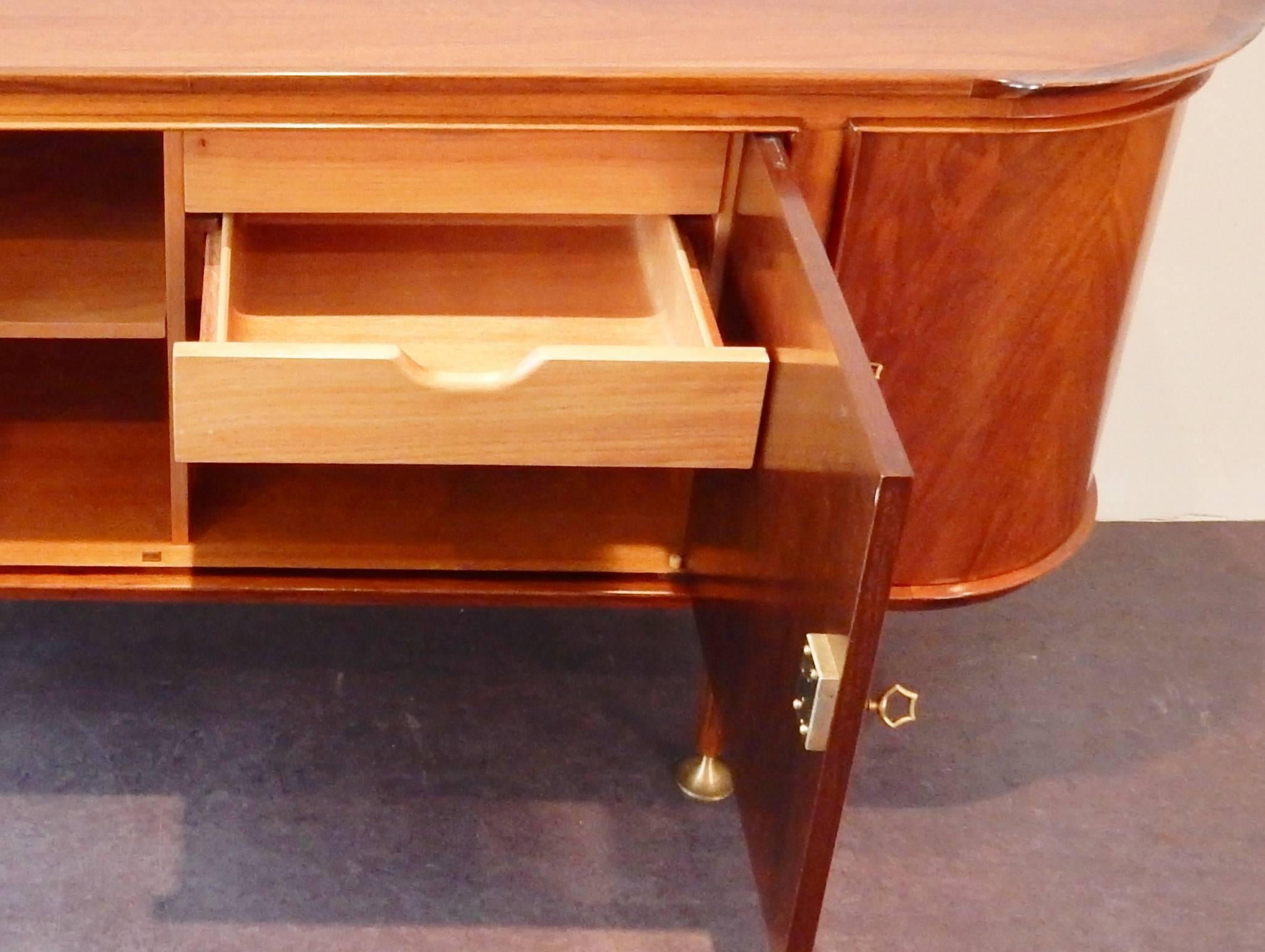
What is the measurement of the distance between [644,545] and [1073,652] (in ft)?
1.82

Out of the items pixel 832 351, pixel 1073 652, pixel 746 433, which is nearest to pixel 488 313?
pixel 746 433

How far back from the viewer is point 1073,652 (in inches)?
55.4

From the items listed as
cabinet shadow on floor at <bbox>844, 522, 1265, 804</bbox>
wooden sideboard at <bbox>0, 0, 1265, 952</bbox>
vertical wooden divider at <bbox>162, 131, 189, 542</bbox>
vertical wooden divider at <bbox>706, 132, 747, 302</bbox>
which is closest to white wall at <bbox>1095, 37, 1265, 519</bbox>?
cabinet shadow on floor at <bbox>844, 522, 1265, 804</bbox>

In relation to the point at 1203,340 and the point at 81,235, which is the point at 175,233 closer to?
the point at 81,235

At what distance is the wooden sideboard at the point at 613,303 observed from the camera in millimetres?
796

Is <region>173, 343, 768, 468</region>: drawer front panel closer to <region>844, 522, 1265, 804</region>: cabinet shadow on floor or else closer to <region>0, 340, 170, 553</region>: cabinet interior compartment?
<region>0, 340, 170, 553</region>: cabinet interior compartment

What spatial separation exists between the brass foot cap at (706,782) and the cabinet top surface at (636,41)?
0.58m

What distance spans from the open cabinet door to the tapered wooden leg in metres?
0.20

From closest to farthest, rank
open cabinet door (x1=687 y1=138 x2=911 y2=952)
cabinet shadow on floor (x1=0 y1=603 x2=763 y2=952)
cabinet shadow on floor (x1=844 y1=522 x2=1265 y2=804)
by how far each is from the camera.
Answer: open cabinet door (x1=687 y1=138 x2=911 y2=952)
cabinet shadow on floor (x1=0 y1=603 x2=763 y2=952)
cabinet shadow on floor (x1=844 y1=522 x2=1265 y2=804)

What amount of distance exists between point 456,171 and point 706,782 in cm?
56

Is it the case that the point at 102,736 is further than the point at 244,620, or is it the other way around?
the point at 244,620

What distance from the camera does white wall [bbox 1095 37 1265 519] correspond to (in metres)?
1.36

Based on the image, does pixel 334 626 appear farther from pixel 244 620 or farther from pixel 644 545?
pixel 644 545

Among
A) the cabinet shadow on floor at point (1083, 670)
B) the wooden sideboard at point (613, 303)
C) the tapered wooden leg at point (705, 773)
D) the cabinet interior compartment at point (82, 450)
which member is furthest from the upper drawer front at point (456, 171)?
the cabinet shadow on floor at point (1083, 670)
